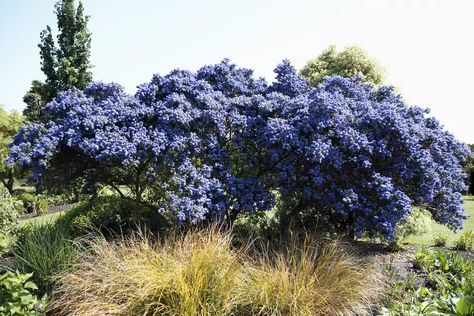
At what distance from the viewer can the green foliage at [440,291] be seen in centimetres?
455

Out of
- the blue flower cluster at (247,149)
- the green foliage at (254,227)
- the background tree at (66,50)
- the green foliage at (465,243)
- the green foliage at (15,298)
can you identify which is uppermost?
the background tree at (66,50)

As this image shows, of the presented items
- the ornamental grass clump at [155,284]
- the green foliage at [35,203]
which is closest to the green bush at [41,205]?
the green foliage at [35,203]

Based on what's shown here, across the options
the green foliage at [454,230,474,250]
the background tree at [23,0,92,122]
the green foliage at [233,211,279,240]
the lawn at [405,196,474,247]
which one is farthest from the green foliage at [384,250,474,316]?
the background tree at [23,0,92,122]

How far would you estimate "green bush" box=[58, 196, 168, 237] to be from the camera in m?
8.02

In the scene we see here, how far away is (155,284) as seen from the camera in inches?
185

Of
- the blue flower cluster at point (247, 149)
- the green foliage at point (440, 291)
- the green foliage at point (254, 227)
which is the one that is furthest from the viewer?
the green foliage at point (254, 227)

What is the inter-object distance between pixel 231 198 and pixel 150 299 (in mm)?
2459

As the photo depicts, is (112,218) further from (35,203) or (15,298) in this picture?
(35,203)

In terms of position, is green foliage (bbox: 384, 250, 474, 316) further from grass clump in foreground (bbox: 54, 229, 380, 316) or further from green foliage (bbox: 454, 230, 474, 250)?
green foliage (bbox: 454, 230, 474, 250)

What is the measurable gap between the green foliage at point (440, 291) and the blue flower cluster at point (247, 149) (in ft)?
2.99

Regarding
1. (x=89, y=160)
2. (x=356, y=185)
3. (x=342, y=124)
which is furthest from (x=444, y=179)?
(x=89, y=160)

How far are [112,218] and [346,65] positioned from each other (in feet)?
51.5

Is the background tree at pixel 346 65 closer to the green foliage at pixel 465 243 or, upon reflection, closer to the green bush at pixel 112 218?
the green foliage at pixel 465 243

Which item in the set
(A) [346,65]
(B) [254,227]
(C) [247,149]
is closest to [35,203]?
(B) [254,227]
